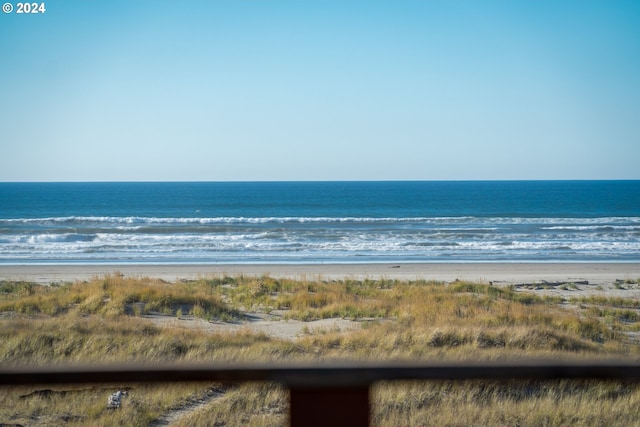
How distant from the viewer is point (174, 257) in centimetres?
3172

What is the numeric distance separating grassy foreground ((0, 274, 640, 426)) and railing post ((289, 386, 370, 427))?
0.41 feet

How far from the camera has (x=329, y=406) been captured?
218 centimetres

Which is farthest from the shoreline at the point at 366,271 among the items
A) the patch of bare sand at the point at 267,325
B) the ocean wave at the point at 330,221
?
the ocean wave at the point at 330,221

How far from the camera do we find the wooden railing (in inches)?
85.2

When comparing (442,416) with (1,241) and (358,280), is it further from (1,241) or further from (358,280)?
(1,241)

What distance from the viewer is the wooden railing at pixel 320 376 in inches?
85.2

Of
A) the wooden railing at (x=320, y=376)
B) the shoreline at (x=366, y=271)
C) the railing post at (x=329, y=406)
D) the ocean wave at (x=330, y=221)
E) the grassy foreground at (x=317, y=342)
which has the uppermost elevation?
the wooden railing at (x=320, y=376)

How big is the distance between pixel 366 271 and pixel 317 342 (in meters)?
16.1

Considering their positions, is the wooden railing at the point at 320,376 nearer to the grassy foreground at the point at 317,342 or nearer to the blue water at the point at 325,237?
the grassy foreground at the point at 317,342

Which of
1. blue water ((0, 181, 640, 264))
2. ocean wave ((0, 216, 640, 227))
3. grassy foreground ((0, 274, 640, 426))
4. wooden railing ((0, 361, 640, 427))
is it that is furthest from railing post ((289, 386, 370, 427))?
ocean wave ((0, 216, 640, 227))

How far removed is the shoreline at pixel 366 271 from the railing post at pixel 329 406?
20266 millimetres

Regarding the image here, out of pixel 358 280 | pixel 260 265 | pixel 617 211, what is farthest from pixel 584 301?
pixel 617 211

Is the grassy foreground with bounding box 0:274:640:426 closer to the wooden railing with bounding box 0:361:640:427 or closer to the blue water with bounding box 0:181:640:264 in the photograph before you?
the wooden railing with bounding box 0:361:640:427

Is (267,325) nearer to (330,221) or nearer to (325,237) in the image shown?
(325,237)
